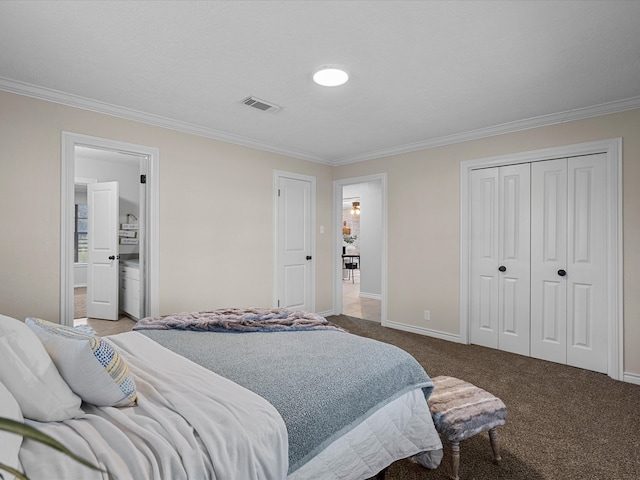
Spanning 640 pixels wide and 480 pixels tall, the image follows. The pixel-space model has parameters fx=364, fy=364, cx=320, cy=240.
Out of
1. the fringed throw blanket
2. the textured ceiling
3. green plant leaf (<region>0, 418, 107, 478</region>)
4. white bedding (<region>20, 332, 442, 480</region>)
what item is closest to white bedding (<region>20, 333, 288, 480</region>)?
white bedding (<region>20, 332, 442, 480</region>)

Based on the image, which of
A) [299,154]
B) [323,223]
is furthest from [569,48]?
[323,223]

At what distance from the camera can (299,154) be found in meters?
5.11

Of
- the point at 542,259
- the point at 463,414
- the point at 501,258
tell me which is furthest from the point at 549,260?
the point at 463,414

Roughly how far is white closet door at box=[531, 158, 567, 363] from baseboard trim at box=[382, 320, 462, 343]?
84cm

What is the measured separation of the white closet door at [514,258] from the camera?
3.83 metres

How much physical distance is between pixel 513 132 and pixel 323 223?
109 inches

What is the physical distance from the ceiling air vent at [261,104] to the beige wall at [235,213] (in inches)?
41.5

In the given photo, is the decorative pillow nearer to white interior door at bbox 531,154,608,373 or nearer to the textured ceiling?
the textured ceiling

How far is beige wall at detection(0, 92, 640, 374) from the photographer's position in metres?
2.97

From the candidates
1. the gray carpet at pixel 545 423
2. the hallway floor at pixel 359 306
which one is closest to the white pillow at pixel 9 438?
the gray carpet at pixel 545 423

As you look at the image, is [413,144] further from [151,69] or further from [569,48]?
[151,69]

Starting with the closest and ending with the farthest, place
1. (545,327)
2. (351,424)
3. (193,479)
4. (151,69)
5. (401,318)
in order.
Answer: (193,479) < (351,424) < (151,69) < (545,327) < (401,318)

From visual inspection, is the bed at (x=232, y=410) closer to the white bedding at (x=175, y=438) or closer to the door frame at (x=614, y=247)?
the white bedding at (x=175, y=438)

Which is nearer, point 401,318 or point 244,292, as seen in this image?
point 244,292
